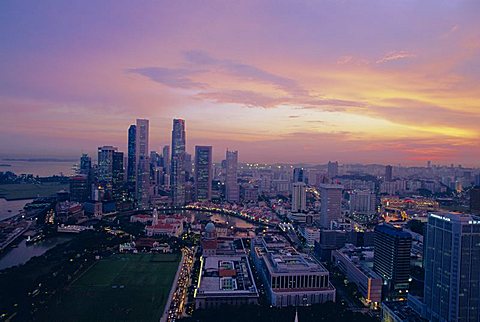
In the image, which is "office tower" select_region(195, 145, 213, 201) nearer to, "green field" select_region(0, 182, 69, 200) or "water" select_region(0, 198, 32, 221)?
"green field" select_region(0, 182, 69, 200)

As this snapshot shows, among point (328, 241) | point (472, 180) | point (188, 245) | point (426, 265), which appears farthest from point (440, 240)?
point (472, 180)

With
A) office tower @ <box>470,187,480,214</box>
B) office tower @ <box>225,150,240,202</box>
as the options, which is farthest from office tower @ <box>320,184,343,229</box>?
office tower @ <box>225,150,240,202</box>

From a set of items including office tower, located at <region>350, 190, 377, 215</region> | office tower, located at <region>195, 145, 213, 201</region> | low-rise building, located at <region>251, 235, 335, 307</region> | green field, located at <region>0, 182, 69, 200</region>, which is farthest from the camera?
office tower, located at <region>195, 145, 213, 201</region>

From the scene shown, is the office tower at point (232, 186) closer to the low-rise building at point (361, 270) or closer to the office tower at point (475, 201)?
the office tower at point (475, 201)

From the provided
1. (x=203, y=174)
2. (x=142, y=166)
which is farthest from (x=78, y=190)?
(x=203, y=174)

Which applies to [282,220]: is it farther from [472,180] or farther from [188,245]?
[472,180]

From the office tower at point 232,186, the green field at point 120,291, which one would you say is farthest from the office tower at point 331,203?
the office tower at point 232,186
